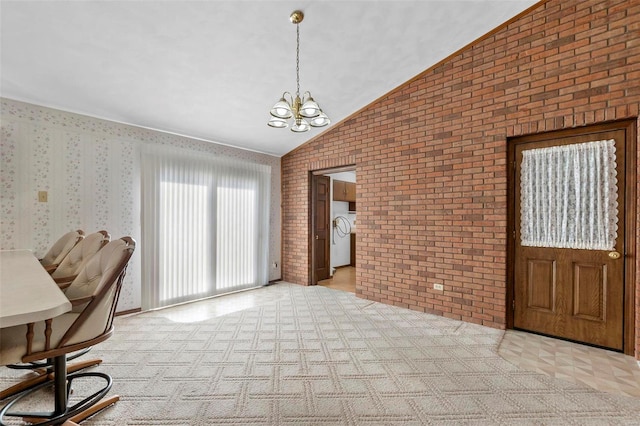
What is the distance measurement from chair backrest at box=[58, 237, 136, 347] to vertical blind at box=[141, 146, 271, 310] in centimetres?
215

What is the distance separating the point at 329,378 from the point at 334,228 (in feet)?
15.5

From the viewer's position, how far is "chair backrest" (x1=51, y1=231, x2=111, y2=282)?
2.31 m

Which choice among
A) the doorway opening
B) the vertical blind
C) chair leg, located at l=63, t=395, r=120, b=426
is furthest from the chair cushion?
the doorway opening

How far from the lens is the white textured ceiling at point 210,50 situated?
8.11ft

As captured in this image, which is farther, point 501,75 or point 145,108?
point 145,108

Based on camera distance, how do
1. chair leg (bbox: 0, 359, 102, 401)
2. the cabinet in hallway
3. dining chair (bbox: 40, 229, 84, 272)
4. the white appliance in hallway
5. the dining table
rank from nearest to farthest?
1. the dining table
2. chair leg (bbox: 0, 359, 102, 401)
3. dining chair (bbox: 40, 229, 84, 272)
4. the cabinet in hallway
5. the white appliance in hallway

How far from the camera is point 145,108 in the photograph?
3.62 meters

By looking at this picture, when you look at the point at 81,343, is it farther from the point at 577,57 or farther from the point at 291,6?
the point at 577,57

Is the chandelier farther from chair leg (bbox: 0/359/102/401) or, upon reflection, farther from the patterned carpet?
chair leg (bbox: 0/359/102/401)

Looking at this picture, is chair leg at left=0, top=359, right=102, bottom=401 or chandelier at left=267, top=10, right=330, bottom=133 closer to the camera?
chair leg at left=0, top=359, right=102, bottom=401

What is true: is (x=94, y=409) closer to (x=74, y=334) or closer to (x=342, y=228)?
(x=74, y=334)

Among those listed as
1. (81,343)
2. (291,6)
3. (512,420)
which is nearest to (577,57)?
(291,6)

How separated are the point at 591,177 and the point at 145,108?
4955 millimetres

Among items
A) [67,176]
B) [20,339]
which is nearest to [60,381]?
[20,339]
